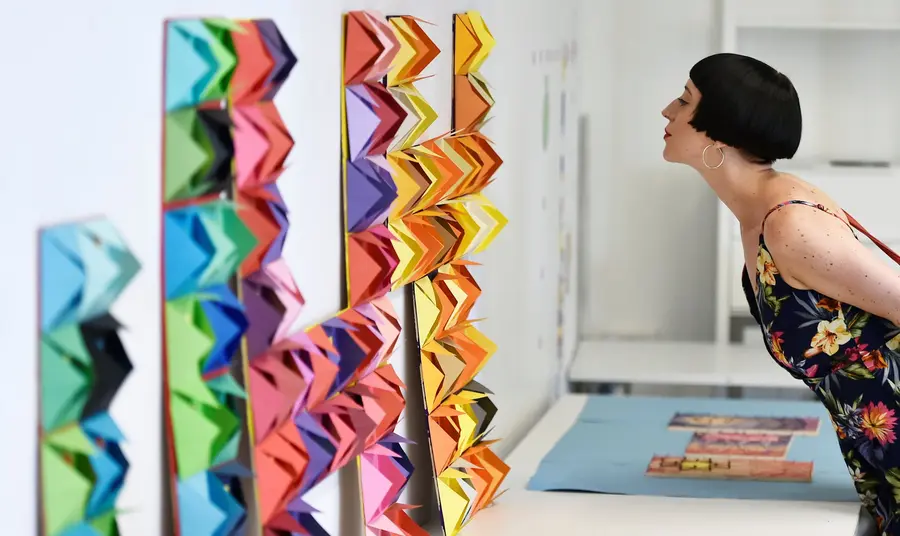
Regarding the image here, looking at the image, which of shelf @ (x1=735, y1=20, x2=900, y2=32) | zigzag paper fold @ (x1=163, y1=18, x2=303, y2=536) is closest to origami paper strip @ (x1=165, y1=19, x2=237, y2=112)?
zigzag paper fold @ (x1=163, y1=18, x2=303, y2=536)

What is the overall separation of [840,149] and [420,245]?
2.23m

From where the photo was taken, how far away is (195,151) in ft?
2.60

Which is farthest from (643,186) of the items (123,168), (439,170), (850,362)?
(123,168)

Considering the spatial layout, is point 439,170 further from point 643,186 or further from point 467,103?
point 643,186

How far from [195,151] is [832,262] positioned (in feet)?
3.20

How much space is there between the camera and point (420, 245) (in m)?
1.35

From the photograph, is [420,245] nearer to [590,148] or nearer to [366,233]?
[366,233]

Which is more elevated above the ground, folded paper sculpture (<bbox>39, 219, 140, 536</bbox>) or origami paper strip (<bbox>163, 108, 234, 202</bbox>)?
origami paper strip (<bbox>163, 108, 234, 202</bbox>)

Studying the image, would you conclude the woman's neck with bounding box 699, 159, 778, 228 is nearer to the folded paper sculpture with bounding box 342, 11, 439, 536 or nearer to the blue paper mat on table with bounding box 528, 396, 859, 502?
the blue paper mat on table with bounding box 528, 396, 859, 502

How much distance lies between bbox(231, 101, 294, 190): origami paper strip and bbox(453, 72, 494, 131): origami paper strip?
731mm

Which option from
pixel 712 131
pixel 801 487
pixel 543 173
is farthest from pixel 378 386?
pixel 543 173

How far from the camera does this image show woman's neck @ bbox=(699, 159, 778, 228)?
5.42ft

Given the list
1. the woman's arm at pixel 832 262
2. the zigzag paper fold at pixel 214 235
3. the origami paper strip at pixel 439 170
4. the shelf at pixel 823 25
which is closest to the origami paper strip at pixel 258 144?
the zigzag paper fold at pixel 214 235

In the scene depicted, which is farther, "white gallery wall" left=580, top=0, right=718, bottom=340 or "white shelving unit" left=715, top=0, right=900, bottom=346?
"white gallery wall" left=580, top=0, right=718, bottom=340
